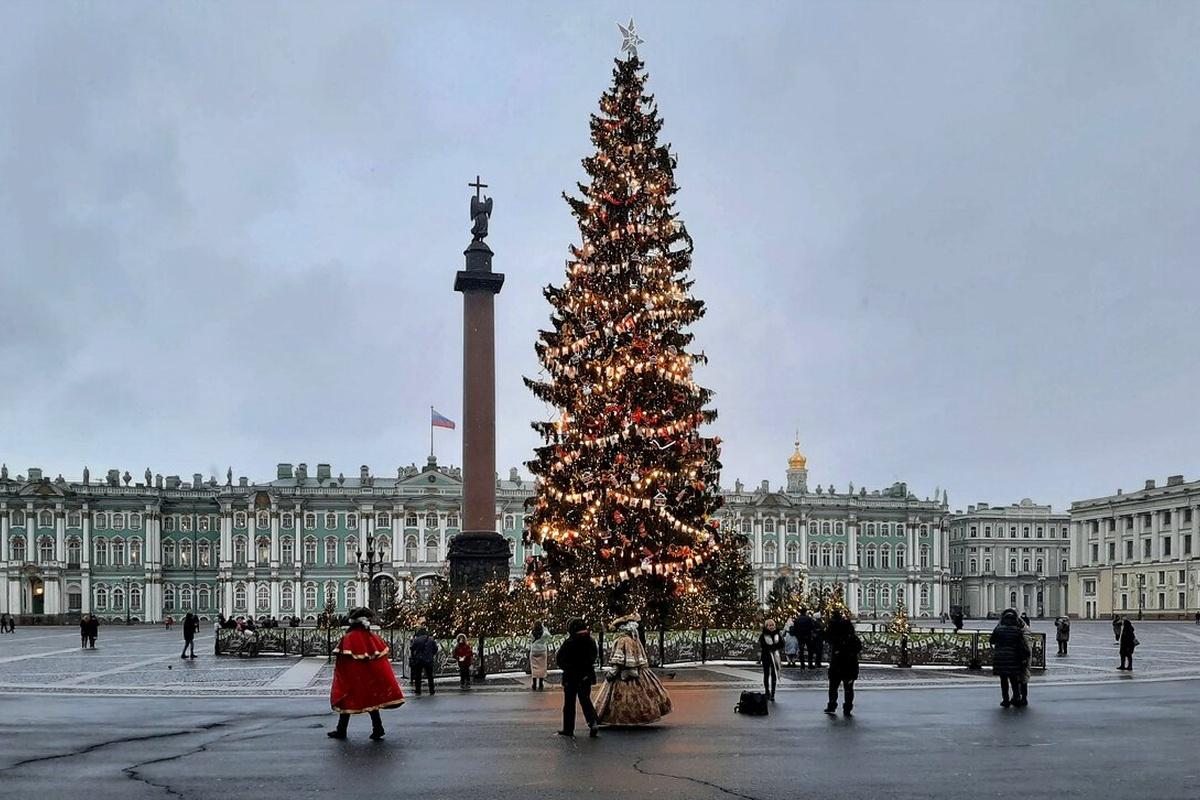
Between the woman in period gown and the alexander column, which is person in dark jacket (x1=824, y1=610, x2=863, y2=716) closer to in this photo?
the woman in period gown

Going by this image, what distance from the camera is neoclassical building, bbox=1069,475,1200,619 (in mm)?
124188

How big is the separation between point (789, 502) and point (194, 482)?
195 ft

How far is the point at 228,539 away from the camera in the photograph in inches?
4884

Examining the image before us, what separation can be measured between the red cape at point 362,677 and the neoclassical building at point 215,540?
102216 millimetres

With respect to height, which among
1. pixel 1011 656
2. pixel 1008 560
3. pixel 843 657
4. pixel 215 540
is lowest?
pixel 1008 560

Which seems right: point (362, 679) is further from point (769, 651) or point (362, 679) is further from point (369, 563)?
point (369, 563)

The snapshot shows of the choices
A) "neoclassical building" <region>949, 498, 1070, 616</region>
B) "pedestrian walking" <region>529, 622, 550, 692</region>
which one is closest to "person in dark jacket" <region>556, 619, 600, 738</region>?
"pedestrian walking" <region>529, 622, 550, 692</region>

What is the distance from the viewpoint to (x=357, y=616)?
57.5 ft

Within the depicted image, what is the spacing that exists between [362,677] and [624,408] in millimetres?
17235

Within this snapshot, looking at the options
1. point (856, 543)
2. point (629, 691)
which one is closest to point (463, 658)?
point (629, 691)

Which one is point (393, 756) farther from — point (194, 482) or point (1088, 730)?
point (194, 482)

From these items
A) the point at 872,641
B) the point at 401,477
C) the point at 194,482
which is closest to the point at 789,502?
the point at 401,477

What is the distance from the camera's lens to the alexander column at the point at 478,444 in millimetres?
42250

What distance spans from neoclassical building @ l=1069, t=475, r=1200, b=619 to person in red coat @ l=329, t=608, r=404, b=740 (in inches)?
4294
